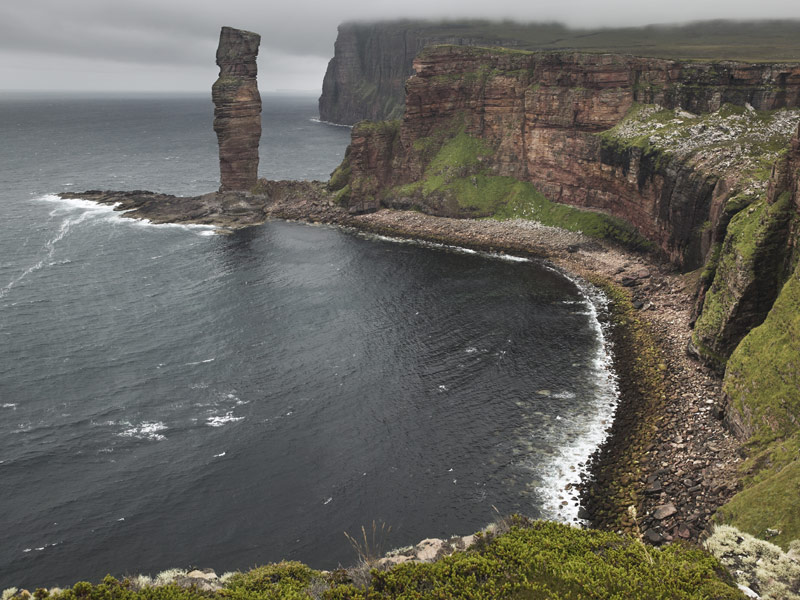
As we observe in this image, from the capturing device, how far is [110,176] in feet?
590

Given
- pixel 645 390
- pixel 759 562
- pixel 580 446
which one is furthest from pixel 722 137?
pixel 759 562

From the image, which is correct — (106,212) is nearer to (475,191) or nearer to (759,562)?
(475,191)

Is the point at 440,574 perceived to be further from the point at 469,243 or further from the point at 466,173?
the point at 466,173

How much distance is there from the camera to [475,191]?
131 m

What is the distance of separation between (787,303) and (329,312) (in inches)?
2174

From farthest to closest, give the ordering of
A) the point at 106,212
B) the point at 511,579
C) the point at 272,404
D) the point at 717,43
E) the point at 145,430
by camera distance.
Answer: the point at 717,43
the point at 106,212
the point at 272,404
the point at 145,430
the point at 511,579

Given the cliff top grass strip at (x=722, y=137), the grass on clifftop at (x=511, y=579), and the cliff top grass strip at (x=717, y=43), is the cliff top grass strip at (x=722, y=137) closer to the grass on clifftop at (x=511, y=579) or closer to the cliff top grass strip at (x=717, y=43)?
the cliff top grass strip at (x=717, y=43)

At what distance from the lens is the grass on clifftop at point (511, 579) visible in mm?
29109

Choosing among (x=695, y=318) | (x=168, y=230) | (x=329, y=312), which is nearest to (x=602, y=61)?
(x=695, y=318)

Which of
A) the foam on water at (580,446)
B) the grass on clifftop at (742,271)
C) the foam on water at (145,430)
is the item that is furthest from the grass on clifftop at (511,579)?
the grass on clifftop at (742,271)

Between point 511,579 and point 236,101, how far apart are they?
12714 centimetres

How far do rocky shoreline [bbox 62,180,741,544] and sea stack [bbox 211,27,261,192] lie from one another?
18.0 m

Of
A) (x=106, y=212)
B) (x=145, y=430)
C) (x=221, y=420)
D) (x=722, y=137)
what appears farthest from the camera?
(x=106, y=212)

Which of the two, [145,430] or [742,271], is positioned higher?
[742,271]
